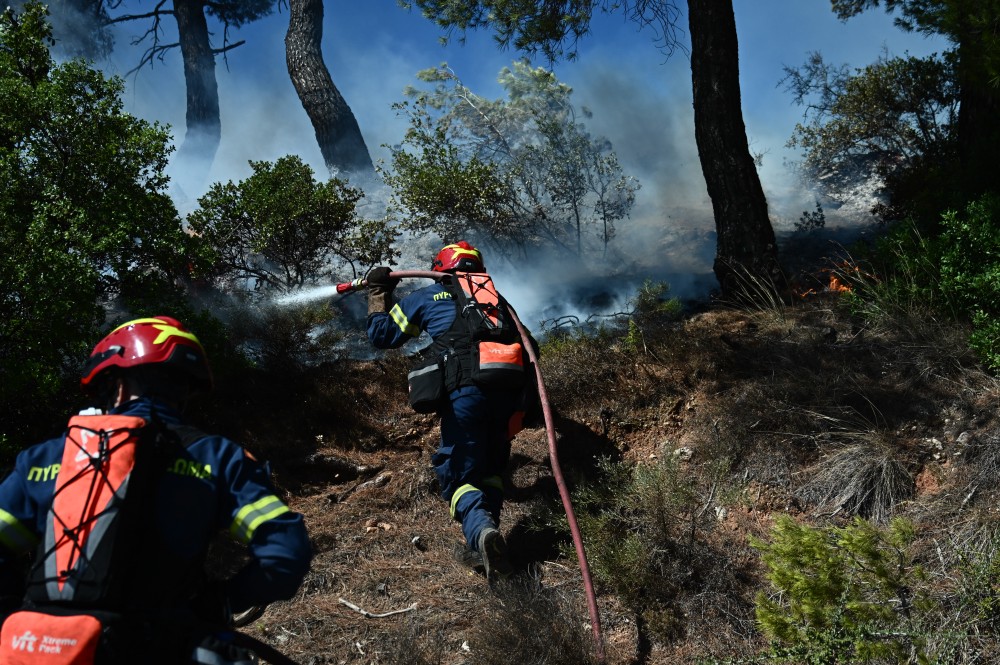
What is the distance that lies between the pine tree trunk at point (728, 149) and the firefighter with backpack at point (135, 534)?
6.04 m

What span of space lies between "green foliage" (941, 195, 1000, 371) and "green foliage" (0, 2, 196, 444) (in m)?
5.42

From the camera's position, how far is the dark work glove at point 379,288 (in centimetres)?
540

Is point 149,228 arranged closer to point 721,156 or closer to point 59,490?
point 59,490

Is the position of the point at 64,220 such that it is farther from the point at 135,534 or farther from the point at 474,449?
the point at 135,534

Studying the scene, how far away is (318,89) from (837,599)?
38.5 feet

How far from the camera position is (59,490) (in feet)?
7.13

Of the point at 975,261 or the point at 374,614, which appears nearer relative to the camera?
the point at 374,614

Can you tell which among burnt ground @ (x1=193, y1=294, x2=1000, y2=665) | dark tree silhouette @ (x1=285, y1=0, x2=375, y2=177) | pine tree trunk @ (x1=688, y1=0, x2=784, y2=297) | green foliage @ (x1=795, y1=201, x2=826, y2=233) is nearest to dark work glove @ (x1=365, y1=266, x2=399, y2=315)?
burnt ground @ (x1=193, y1=294, x2=1000, y2=665)

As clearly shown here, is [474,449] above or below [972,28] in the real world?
below

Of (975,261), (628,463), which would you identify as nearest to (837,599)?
(628,463)

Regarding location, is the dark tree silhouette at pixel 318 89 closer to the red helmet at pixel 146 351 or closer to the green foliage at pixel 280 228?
the green foliage at pixel 280 228

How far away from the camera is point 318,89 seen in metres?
12.9

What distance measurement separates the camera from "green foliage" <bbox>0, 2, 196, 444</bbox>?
178 inches

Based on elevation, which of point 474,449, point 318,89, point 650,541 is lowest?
point 650,541
